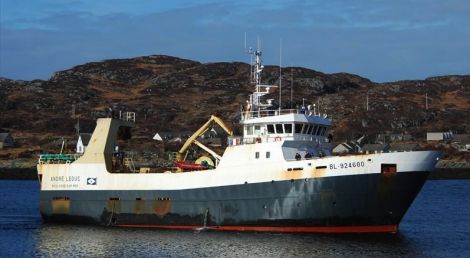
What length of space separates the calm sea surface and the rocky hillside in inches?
3403

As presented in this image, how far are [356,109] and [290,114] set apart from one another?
11846 cm

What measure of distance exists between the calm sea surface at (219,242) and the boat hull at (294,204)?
→ 0.63 meters

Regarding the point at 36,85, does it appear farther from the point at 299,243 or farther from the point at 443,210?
the point at 299,243

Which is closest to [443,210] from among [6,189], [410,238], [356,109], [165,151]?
[410,238]

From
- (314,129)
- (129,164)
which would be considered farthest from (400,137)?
(314,129)

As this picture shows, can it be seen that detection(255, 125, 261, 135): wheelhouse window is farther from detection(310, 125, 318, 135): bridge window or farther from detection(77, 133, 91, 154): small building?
detection(77, 133, 91, 154): small building

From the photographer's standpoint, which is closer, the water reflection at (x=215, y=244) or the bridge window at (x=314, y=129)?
the water reflection at (x=215, y=244)

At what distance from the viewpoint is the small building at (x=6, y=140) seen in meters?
126

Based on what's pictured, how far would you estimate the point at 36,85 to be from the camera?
18000 centimetres

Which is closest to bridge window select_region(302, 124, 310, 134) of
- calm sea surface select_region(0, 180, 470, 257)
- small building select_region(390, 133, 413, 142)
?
calm sea surface select_region(0, 180, 470, 257)

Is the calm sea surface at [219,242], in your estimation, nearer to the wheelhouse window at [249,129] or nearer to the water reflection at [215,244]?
the water reflection at [215,244]

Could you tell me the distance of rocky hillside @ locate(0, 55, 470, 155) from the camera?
14412 centimetres

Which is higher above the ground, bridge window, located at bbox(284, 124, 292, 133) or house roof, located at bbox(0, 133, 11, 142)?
house roof, located at bbox(0, 133, 11, 142)

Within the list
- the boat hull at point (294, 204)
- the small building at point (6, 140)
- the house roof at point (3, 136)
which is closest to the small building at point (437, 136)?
the small building at point (6, 140)
